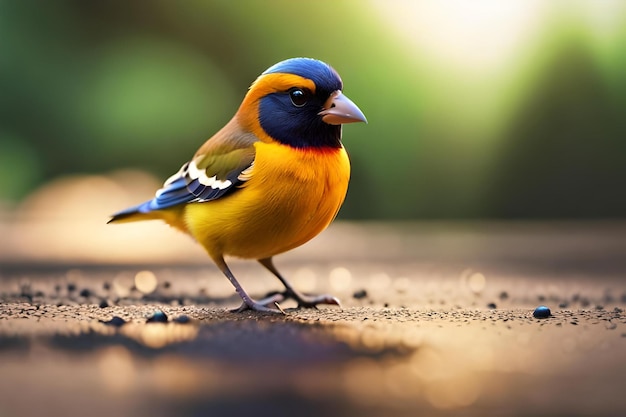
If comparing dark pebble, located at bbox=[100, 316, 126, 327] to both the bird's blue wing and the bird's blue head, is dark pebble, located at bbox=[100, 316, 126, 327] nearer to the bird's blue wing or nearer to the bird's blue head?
the bird's blue wing

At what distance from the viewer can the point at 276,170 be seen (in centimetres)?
291

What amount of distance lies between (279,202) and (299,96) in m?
0.42

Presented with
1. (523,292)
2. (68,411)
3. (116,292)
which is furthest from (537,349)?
(116,292)

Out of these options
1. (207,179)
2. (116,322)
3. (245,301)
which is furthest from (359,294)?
(116,322)

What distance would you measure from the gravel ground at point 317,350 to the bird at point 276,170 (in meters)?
0.30

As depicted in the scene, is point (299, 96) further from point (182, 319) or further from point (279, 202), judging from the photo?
point (182, 319)

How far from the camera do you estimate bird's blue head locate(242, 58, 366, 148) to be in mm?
3002

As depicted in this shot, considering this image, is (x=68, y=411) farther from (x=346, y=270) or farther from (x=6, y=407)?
(x=346, y=270)

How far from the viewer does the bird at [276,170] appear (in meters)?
2.90

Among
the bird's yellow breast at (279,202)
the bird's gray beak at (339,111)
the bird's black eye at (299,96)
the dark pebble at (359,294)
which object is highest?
the bird's black eye at (299,96)

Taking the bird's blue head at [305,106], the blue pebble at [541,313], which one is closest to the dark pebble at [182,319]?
the bird's blue head at [305,106]

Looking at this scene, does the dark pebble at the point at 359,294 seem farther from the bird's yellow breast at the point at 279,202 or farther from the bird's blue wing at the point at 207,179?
the bird's blue wing at the point at 207,179

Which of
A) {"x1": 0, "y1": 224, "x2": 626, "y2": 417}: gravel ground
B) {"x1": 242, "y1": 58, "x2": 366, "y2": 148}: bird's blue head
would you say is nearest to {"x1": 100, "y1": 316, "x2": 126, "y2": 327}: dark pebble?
{"x1": 0, "y1": 224, "x2": 626, "y2": 417}: gravel ground

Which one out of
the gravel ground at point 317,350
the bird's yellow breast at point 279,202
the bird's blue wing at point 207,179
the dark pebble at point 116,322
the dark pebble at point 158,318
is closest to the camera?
the gravel ground at point 317,350
